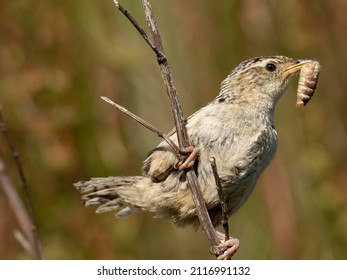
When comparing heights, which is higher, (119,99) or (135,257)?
(119,99)

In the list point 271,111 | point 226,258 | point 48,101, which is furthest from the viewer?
point 48,101

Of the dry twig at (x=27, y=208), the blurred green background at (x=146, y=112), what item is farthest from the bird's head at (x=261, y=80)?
the dry twig at (x=27, y=208)

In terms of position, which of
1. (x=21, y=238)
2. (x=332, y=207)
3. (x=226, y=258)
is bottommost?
(x=332, y=207)

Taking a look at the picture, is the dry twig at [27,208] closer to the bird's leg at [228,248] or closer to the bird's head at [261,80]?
the bird's leg at [228,248]

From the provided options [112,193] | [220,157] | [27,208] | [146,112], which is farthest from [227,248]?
[146,112]

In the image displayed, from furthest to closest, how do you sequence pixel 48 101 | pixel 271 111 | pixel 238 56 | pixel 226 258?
pixel 238 56, pixel 48 101, pixel 271 111, pixel 226 258

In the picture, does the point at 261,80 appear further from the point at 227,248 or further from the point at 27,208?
the point at 27,208
